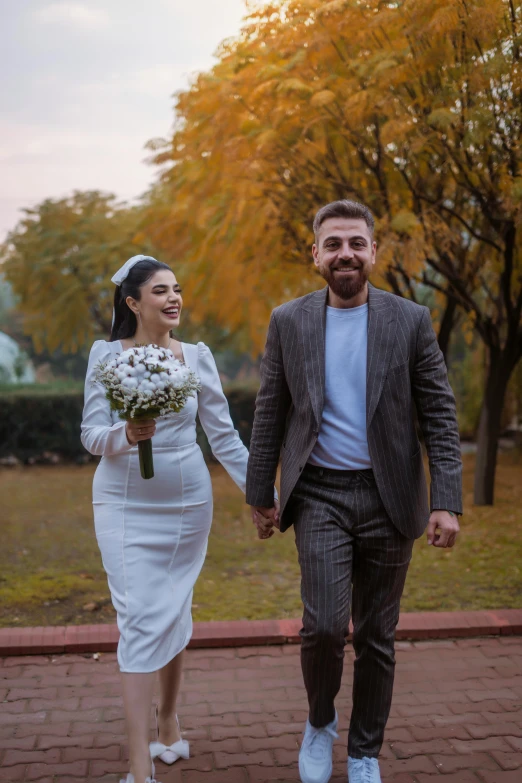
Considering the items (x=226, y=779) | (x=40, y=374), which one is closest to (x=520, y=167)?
(x=226, y=779)

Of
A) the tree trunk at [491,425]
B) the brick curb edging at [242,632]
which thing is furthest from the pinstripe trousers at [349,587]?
the tree trunk at [491,425]

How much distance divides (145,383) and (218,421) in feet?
2.33

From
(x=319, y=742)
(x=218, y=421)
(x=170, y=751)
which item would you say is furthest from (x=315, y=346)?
(x=170, y=751)

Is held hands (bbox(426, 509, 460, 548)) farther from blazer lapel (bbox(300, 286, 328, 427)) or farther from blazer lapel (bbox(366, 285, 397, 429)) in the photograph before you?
blazer lapel (bbox(300, 286, 328, 427))

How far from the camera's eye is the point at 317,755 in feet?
11.6

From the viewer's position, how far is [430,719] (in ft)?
14.1

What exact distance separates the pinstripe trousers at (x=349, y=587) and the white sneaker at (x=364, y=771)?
0.09 ft

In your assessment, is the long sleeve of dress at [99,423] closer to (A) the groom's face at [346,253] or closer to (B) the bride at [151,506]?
(B) the bride at [151,506]

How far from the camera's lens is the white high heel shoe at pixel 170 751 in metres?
3.82

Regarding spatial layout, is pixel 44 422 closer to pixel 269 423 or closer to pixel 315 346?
pixel 269 423

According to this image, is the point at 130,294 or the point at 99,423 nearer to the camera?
the point at 99,423

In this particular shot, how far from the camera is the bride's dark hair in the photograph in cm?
381

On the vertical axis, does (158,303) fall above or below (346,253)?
below

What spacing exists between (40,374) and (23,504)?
44.5 m
